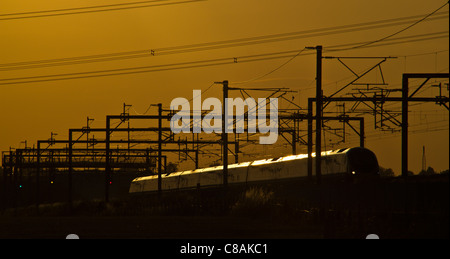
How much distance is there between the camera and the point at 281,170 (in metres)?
54.8

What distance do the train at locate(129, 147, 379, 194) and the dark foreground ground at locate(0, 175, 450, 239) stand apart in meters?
5.02

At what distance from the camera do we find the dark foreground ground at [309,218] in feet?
80.4

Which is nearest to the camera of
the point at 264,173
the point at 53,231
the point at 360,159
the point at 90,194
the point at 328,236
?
the point at 328,236

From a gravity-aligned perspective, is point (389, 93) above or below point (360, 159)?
above

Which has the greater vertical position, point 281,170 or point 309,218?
point 281,170

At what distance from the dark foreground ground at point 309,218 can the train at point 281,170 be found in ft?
16.5

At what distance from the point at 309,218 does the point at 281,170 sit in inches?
942

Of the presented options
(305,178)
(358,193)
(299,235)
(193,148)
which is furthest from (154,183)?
(299,235)

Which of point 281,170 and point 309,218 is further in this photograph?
point 281,170

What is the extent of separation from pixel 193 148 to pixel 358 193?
152 ft

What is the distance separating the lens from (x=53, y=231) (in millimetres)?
28531
